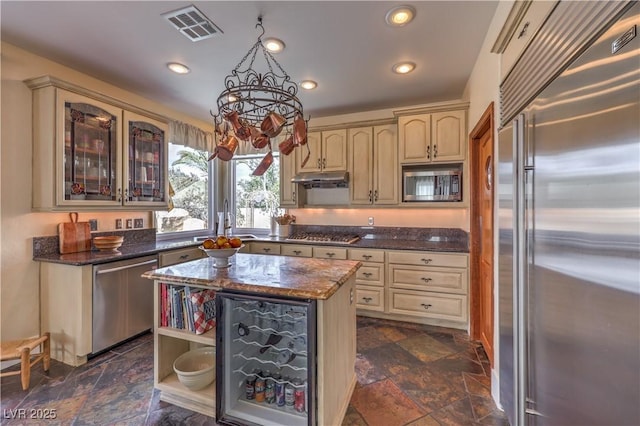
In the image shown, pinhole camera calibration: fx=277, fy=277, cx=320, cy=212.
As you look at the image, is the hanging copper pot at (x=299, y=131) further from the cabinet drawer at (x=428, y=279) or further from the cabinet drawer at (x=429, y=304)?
the cabinet drawer at (x=429, y=304)

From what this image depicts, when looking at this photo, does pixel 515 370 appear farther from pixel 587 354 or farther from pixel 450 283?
pixel 450 283

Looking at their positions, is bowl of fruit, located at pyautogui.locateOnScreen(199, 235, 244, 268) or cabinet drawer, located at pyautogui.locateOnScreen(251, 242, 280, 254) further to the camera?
cabinet drawer, located at pyautogui.locateOnScreen(251, 242, 280, 254)

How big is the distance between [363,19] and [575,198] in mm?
1874

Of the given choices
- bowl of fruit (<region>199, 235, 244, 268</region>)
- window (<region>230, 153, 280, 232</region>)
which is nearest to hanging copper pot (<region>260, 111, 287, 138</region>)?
bowl of fruit (<region>199, 235, 244, 268</region>)

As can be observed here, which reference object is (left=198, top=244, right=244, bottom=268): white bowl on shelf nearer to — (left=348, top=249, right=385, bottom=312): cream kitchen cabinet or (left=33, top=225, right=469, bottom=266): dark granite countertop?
(left=33, top=225, right=469, bottom=266): dark granite countertop

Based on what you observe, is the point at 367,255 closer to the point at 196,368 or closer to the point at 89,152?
the point at 196,368

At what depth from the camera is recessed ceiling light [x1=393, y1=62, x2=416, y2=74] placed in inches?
106

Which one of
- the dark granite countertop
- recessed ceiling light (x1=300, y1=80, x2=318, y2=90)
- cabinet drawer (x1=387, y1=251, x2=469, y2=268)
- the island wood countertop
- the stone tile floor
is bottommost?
the stone tile floor

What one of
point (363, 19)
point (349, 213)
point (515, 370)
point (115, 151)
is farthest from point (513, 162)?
point (115, 151)

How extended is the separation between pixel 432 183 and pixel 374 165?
0.77 meters

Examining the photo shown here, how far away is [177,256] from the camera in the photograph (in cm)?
327

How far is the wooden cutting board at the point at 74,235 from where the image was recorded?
2.68 meters

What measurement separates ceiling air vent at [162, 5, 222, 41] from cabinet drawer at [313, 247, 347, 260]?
253 centimetres

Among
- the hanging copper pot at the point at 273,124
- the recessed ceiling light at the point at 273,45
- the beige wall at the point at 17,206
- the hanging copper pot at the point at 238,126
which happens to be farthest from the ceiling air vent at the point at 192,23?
the beige wall at the point at 17,206
